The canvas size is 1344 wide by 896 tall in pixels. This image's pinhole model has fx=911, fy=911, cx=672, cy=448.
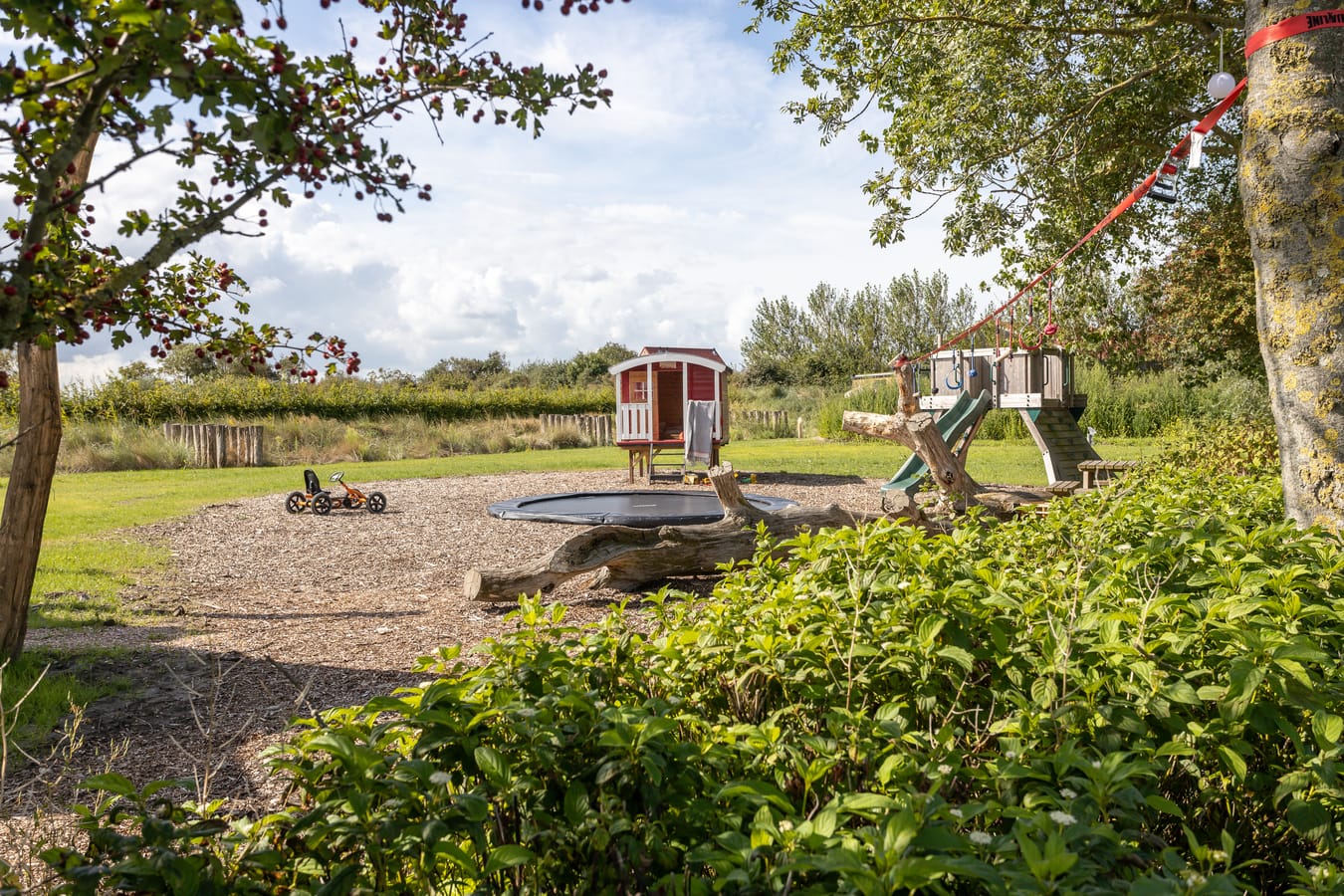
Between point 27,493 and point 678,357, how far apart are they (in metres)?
12.0

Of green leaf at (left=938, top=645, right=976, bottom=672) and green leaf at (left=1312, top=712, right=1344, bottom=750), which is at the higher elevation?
green leaf at (left=938, top=645, right=976, bottom=672)

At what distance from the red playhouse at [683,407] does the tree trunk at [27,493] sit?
10383mm

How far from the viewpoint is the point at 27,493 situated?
4672mm

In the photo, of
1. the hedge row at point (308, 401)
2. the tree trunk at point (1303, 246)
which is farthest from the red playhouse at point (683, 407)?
the tree trunk at point (1303, 246)

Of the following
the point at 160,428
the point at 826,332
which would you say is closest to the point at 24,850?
the point at 160,428

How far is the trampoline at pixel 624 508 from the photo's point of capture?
32.4ft

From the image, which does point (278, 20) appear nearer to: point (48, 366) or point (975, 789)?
point (975, 789)

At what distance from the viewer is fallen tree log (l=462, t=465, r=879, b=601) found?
20.0ft

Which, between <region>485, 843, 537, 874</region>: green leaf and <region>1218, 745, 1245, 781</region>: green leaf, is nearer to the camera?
<region>485, 843, 537, 874</region>: green leaf

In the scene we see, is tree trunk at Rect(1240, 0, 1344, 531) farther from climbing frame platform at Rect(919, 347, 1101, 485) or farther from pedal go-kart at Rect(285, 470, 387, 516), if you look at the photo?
pedal go-kart at Rect(285, 470, 387, 516)

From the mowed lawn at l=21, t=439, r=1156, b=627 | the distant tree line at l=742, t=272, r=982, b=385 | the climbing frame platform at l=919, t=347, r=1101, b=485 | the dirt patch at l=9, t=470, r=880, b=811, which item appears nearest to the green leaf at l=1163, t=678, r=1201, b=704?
the dirt patch at l=9, t=470, r=880, b=811

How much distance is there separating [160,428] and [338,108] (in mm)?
21862

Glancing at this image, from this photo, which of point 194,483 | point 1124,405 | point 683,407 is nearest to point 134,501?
point 194,483

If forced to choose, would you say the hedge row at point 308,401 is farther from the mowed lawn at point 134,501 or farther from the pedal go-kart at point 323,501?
the pedal go-kart at point 323,501
